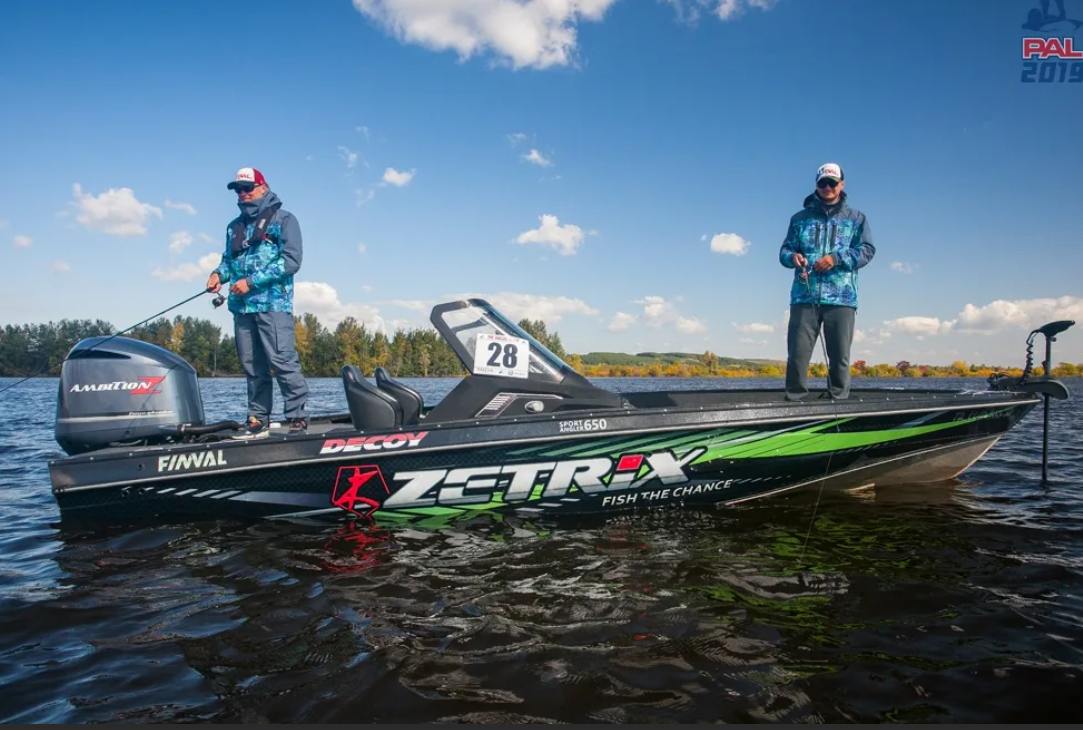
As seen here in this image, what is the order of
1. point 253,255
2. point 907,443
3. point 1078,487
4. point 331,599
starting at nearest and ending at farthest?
point 331,599 < point 907,443 < point 253,255 < point 1078,487

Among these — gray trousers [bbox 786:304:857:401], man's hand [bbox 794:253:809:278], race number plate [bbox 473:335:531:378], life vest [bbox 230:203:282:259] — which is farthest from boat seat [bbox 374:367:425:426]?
man's hand [bbox 794:253:809:278]

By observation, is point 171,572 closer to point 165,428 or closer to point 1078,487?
point 165,428

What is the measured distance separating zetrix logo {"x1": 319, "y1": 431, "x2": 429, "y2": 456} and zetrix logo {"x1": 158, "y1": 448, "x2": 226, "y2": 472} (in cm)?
77

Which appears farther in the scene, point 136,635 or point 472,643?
point 136,635

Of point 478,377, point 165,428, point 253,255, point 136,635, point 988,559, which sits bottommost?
point 136,635

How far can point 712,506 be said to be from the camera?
4.91 m

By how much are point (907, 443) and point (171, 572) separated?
17.3 ft

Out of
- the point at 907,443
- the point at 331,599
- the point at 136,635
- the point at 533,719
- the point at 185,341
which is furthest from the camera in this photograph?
the point at 185,341

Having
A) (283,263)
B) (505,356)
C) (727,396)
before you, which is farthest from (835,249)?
(283,263)

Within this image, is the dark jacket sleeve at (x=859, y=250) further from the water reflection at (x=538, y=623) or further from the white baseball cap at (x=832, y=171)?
the water reflection at (x=538, y=623)

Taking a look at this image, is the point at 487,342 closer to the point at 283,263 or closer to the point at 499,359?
the point at 499,359

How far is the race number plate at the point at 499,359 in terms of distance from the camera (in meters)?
4.88

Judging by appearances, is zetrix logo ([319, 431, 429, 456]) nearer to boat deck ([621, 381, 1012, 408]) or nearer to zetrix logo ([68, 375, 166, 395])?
zetrix logo ([68, 375, 166, 395])

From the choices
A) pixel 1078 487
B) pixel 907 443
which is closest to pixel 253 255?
pixel 907 443
